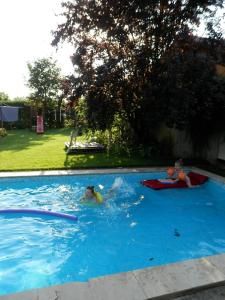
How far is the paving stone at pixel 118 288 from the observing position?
3.29 meters

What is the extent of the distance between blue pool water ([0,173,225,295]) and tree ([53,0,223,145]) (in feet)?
11.9

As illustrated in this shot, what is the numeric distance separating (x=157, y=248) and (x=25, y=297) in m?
Result: 3.28

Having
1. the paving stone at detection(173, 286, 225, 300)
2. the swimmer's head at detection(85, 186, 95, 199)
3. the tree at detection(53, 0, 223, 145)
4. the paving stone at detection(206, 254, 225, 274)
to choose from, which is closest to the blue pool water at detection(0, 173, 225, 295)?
the swimmer's head at detection(85, 186, 95, 199)

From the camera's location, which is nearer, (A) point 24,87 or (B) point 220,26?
(B) point 220,26

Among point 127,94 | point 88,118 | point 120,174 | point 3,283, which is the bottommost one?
point 3,283

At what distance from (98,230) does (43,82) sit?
20537 mm

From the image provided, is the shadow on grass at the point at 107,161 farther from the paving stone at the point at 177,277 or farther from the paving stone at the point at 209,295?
the paving stone at the point at 209,295

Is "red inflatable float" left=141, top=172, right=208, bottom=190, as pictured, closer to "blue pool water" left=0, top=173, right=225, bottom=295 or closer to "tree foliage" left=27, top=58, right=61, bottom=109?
"blue pool water" left=0, top=173, right=225, bottom=295

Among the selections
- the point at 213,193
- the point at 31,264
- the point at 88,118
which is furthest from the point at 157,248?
the point at 88,118

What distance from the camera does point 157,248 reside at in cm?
591

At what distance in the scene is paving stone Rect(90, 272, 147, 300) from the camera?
3.29 metres

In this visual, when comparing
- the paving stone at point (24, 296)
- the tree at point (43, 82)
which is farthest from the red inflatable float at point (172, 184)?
the tree at point (43, 82)

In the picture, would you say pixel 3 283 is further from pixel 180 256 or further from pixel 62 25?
pixel 62 25

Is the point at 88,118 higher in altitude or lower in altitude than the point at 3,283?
higher
